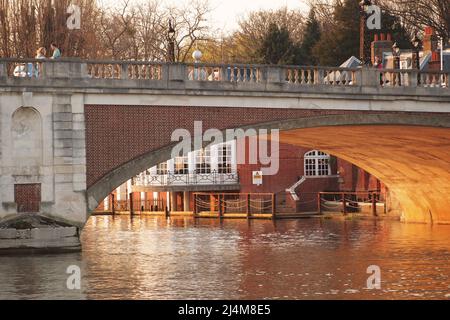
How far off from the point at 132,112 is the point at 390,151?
43.5ft

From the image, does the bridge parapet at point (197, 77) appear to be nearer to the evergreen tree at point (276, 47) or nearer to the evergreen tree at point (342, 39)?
the evergreen tree at point (342, 39)

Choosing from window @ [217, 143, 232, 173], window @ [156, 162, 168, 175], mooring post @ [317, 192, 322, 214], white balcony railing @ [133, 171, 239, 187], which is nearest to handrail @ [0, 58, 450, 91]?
mooring post @ [317, 192, 322, 214]

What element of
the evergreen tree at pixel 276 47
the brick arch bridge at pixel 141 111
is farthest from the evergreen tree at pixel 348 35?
the brick arch bridge at pixel 141 111

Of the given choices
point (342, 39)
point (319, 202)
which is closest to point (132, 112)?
point (319, 202)

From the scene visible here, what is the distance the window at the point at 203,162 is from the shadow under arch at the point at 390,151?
524 inches

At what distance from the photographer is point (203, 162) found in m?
63.0

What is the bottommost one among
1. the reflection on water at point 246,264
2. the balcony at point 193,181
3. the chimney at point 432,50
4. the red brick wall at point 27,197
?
the reflection on water at point 246,264

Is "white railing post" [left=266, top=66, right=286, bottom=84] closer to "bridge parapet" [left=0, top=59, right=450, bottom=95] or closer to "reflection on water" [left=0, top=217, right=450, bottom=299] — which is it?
"bridge parapet" [left=0, top=59, right=450, bottom=95]

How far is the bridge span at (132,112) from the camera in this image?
36.1 meters

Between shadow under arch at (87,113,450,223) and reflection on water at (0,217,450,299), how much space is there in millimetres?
1487

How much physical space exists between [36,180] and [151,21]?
34331mm

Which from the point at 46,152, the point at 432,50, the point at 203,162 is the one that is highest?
the point at 432,50

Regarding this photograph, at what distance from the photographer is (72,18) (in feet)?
169

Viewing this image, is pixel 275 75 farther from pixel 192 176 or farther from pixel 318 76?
pixel 192 176
